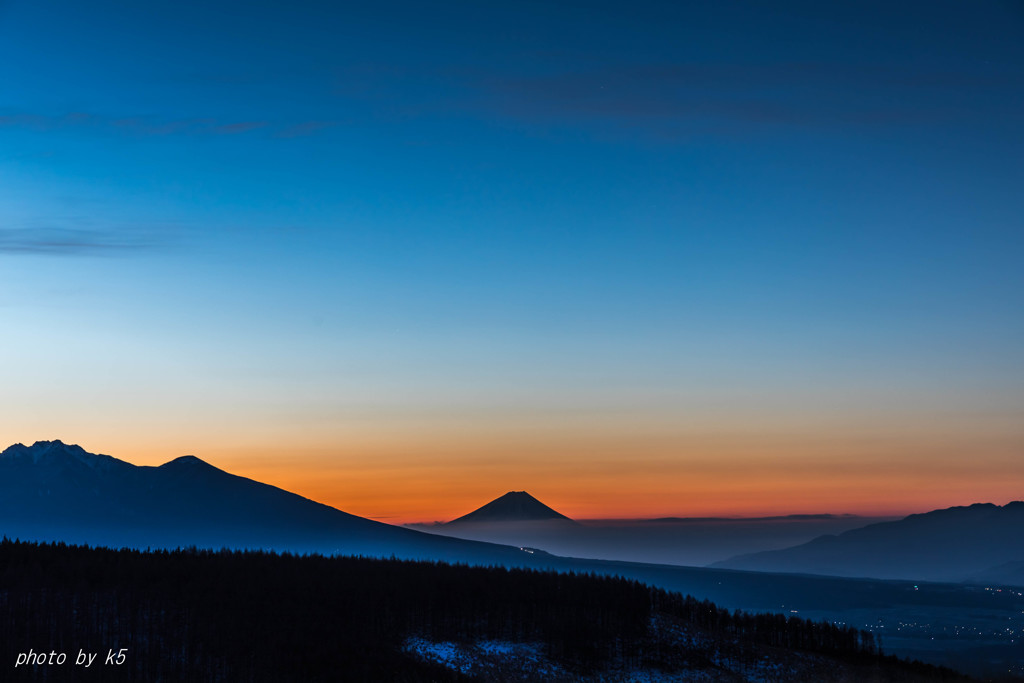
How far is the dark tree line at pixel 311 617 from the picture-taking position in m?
Answer: 94.1

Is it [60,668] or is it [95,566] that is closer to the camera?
[60,668]

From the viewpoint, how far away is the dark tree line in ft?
309

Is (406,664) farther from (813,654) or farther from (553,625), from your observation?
(813,654)

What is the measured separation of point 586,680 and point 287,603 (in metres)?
36.4

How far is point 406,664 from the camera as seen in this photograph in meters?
96.9

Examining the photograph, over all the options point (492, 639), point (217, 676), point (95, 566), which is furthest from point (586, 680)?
point (95, 566)

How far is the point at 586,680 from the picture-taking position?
100000 millimetres

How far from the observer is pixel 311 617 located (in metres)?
112

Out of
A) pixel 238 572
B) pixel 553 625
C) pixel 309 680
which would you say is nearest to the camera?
pixel 309 680

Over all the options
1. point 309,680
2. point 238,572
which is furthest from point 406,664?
point 238,572

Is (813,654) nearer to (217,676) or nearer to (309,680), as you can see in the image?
(309,680)

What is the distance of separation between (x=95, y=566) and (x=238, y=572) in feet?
55.7

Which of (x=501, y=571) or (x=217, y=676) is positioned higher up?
(x=501, y=571)

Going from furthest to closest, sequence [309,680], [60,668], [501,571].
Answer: [501,571]
[309,680]
[60,668]
